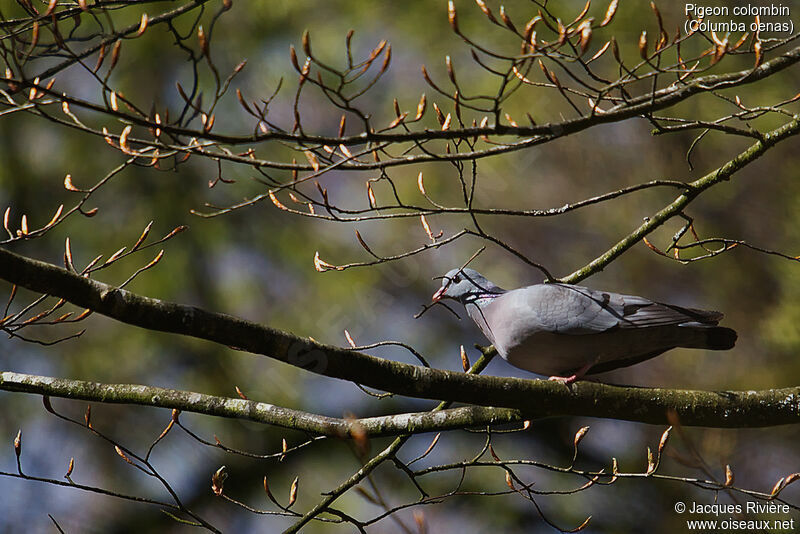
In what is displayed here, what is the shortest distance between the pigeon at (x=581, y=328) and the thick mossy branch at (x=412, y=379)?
0.23 m

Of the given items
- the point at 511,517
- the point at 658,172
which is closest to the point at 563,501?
the point at 511,517

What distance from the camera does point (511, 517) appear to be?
5.53 meters

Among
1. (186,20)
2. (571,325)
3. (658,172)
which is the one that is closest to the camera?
(571,325)

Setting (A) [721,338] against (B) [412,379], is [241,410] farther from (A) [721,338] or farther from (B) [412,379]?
(A) [721,338]

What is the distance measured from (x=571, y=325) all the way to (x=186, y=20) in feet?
14.4

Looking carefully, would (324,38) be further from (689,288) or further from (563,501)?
(563,501)

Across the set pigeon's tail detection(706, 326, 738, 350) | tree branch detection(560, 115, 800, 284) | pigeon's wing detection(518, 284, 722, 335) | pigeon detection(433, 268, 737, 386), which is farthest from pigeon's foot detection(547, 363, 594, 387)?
pigeon's tail detection(706, 326, 738, 350)

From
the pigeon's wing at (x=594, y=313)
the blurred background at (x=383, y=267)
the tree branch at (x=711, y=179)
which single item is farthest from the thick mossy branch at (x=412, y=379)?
the blurred background at (x=383, y=267)

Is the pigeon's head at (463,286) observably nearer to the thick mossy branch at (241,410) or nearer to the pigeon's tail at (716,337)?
the thick mossy branch at (241,410)

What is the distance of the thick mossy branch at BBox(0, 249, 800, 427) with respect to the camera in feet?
5.54

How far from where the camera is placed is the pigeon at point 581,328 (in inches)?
94.5

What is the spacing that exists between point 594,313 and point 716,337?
45 centimetres

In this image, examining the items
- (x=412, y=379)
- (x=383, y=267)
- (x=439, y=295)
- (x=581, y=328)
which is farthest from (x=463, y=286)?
(x=383, y=267)

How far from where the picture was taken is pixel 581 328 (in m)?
2.40
